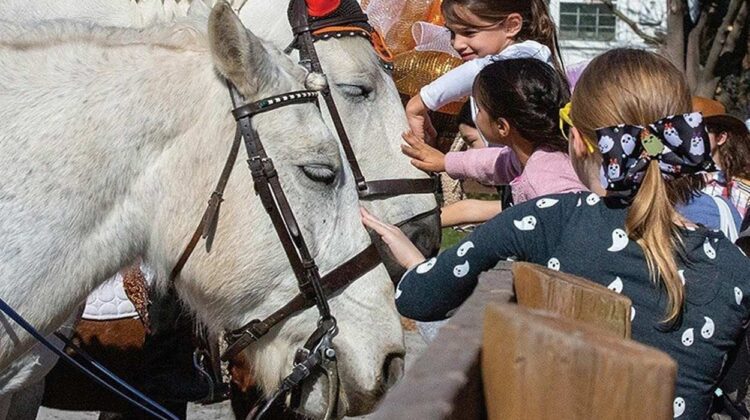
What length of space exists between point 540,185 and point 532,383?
191cm

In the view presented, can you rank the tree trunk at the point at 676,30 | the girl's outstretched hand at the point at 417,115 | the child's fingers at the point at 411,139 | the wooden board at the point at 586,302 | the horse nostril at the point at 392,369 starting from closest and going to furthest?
the wooden board at the point at 586,302 < the horse nostril at the point at 392,369 < the child's fingers at the point at 411,139 < the girl's outstretched hand at the point at 417,115 < the tree trunk at the point at 676,30

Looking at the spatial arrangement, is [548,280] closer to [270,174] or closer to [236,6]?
[270,174]

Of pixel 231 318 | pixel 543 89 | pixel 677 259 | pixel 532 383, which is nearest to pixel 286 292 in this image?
pixel 231 318

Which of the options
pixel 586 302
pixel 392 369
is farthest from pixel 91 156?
pixel 586 302

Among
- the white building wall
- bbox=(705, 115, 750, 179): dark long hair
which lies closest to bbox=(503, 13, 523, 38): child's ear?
bbox=(705, 115, 750, 179): dark long hair

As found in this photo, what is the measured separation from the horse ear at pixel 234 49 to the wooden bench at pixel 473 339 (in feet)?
3.27

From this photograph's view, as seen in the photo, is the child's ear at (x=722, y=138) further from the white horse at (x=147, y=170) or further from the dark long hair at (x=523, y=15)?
the white horse at (x=147, y=170)

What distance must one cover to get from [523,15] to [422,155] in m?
0.74

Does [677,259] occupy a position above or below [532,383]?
below

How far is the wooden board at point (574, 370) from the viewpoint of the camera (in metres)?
1.29

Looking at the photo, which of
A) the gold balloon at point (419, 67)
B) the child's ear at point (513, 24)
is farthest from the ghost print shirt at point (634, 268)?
the gold balloon at point (419, 67)

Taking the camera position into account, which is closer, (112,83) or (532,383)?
(532,383)

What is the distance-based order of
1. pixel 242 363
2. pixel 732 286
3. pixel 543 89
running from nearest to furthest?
1. pixel 732 286
2. pixel 543 89
3. pixel 242 363

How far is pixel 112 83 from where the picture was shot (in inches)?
106
